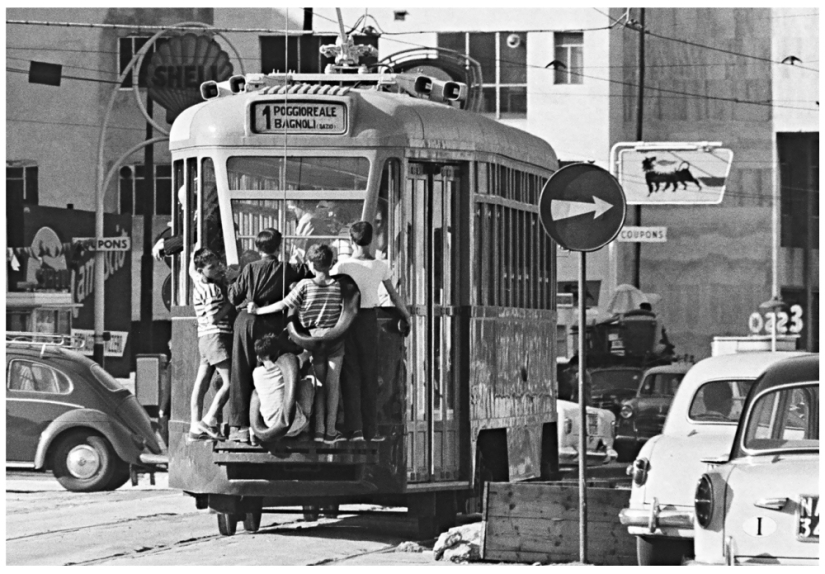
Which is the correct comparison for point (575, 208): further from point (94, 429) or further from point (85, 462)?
point (85, 462)

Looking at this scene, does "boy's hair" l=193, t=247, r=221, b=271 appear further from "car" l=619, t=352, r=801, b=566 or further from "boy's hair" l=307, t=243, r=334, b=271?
"car" l=619, t=352, r=801, b=566

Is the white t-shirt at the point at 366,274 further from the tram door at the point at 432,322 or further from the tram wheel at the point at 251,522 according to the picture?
the tram wheel at the point at 251,522

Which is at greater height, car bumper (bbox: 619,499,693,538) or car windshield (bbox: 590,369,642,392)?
car windshield (bbox: 590,369,642,392)

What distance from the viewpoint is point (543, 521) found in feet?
38.5

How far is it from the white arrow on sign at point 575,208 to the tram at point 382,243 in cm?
161

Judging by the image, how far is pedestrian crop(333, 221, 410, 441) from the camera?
12.1 m

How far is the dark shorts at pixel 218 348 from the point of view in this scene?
12.3 meters

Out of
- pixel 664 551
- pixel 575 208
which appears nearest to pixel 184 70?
pixel 575 208

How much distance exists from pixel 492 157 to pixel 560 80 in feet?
89.3

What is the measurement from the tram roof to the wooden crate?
251 centimetres

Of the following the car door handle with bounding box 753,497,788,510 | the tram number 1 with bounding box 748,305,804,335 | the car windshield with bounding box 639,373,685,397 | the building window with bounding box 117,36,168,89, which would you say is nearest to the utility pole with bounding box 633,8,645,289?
the tram number 1 with bounding box 748,305,804,335

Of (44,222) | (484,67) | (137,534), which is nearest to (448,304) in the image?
(137,534)

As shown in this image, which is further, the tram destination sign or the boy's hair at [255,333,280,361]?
the tram destination sign

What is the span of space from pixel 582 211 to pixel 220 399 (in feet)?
9.20
